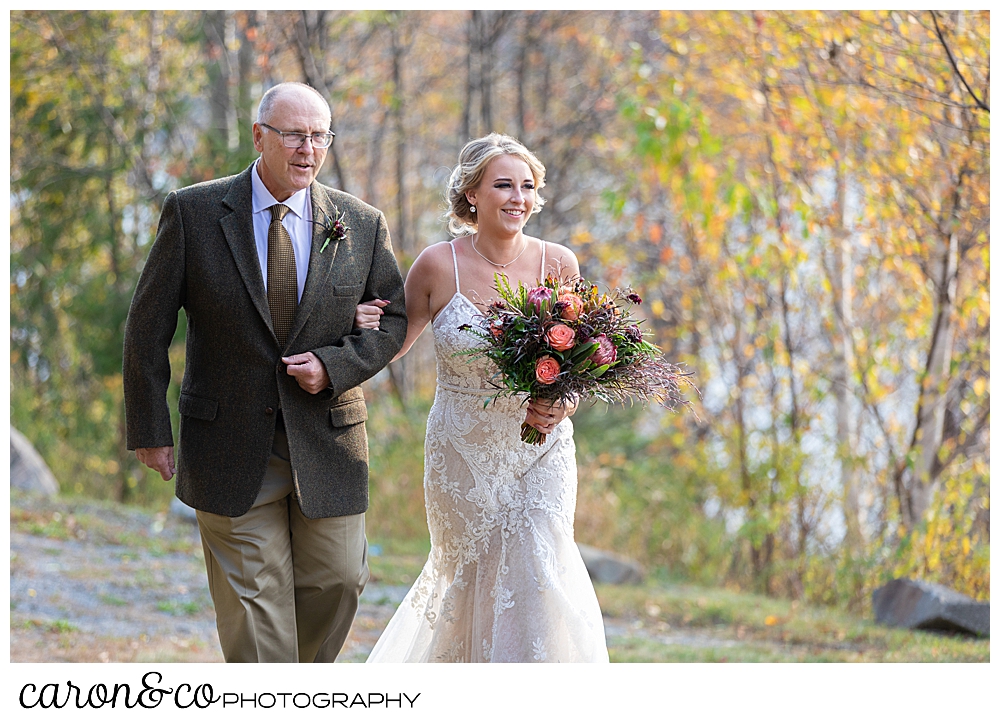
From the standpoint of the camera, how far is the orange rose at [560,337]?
3479 millimetres

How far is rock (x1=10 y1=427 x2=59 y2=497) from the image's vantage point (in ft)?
27.9

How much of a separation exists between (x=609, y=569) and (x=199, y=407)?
4.73 metres

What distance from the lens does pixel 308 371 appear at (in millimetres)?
3555

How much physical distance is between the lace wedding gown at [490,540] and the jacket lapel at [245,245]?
75 centimetres

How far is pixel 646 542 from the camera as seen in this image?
28.0 feet

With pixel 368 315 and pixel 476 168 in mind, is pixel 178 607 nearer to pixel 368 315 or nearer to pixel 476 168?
pixel 368 315

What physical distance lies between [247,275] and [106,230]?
730cm

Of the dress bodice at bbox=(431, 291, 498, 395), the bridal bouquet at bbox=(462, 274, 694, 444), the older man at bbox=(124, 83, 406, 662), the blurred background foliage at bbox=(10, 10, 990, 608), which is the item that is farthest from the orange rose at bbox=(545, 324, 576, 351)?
the blurred background foliage at bbox=(10, 10, 990, 608)

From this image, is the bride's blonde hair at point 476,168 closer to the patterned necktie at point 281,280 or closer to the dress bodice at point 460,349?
the dress bodice at point 460,349

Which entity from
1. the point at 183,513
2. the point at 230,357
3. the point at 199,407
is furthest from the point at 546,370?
the point at 183,513

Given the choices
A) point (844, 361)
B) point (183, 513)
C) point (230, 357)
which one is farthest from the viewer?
point (183, 513)

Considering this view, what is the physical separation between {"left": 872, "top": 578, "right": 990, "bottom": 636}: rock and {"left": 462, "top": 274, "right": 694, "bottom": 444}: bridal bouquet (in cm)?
338

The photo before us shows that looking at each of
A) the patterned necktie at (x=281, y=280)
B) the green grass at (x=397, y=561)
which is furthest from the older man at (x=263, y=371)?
the green grass at (x=397, y=561)
